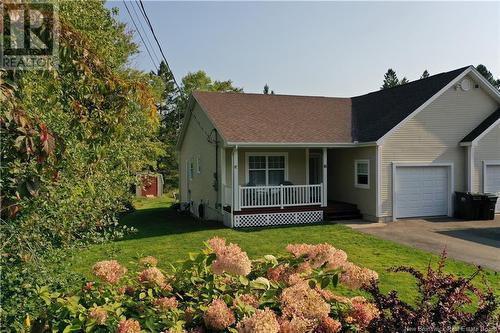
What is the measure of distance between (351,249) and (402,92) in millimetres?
10528

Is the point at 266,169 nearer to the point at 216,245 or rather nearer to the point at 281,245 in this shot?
the point at 281,245

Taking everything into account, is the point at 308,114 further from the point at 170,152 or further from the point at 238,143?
Answer: the point at 170,152

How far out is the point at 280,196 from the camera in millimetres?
14773

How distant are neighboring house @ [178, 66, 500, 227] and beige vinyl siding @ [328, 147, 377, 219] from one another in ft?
0.14

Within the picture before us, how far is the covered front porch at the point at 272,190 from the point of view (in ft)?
46.8

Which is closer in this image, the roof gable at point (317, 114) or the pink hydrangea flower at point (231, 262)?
the pink hydrangea flower at point (231, 262)

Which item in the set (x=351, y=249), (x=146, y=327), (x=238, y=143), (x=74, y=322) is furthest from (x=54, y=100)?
(x=238, y=143)

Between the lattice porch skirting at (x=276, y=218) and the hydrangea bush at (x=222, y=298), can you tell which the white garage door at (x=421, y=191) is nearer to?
the lattice porch skirting at (x=276, y=218)

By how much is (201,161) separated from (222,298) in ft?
53.5

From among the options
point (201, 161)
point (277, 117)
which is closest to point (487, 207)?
point (277, 117)

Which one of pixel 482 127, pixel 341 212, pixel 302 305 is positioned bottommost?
pixel 341 212

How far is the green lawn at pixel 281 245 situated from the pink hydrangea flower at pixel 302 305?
4.43m

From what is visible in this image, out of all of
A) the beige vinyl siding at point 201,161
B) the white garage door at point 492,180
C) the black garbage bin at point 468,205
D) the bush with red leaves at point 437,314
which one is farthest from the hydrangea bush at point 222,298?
the white garage door at point 492,180

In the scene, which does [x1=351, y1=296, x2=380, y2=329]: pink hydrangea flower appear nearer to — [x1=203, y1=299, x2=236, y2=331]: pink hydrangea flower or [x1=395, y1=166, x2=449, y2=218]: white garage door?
[x1=203, y1=299, x2=236, y2=331]: pink hydrangea flower
